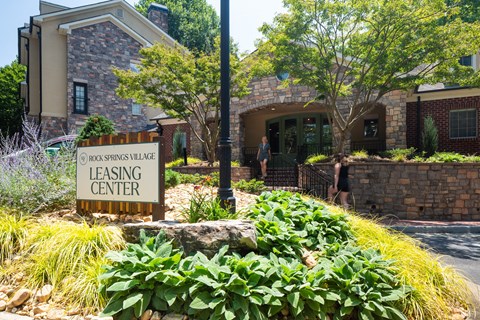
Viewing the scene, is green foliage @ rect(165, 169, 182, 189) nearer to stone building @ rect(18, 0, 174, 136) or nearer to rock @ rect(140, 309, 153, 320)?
rock @ rect(140, 309, 153, 320)

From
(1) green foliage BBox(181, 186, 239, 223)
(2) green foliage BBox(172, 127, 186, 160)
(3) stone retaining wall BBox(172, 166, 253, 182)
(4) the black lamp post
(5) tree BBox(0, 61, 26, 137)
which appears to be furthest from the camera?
(5) tree BBox(0, 61, 26, 137)

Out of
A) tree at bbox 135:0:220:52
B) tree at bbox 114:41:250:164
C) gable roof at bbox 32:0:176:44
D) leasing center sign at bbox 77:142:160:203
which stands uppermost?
tree at bbox 135:0:220:52

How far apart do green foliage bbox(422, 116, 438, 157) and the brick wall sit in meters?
0.95

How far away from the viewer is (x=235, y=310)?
2.83 m

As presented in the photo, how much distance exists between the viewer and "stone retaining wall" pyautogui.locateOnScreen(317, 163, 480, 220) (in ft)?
34.8

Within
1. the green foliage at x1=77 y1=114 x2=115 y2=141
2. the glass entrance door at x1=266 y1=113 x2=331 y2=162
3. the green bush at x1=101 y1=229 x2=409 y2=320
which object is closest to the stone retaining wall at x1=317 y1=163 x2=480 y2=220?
the glass entrance door at x1=266 y1=113 x2=331 y2=162

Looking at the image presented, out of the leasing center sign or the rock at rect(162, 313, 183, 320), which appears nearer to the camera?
the rock at rect(162, 313, 183, 320)

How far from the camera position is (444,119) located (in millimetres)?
14633

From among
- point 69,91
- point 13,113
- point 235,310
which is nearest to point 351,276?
point 235,310

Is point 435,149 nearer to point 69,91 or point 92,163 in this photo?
point 92,163

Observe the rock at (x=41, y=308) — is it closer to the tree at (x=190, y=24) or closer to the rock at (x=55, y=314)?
the rock at (x=55, y=314)

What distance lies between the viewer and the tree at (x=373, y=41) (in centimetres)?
1036

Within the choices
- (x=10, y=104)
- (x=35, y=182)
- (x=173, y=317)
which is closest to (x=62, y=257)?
(x=173, y=317)

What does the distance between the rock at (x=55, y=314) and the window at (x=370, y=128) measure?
616 inches
